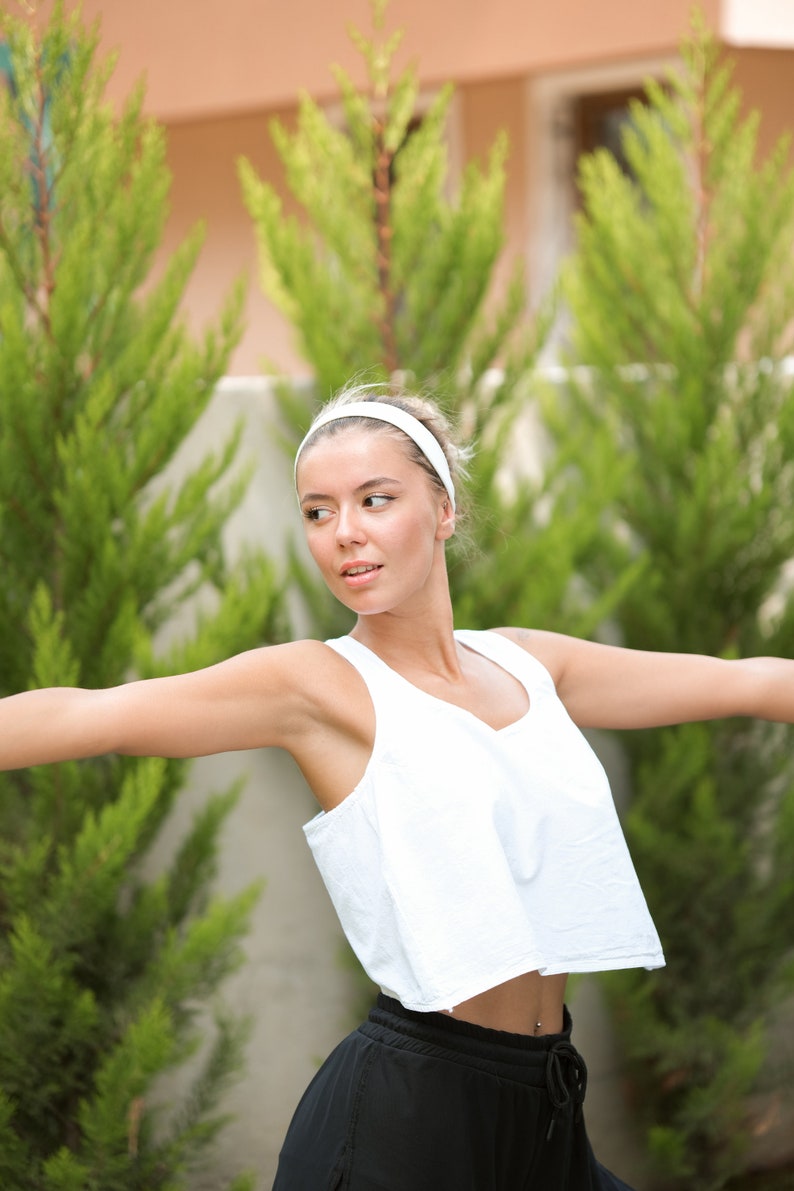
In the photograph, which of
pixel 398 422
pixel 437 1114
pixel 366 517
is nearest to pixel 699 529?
pixel 398 422

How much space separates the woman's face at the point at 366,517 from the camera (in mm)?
1979

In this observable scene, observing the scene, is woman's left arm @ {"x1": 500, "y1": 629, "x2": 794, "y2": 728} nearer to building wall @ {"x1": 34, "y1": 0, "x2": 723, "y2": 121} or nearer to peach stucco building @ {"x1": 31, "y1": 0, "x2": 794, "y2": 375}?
peach stucco building @ {"x1": 31, "y1": 0, "x2": 794, "y2": 375}

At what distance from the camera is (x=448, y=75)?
24.0ft

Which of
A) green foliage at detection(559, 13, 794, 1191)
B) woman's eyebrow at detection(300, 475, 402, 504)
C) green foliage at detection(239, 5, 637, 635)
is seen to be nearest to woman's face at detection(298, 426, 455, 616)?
woman's eyebrow at detection(300, 475, 402, 504)

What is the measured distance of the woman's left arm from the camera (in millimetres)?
2221

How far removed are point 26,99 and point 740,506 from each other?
2329 mm

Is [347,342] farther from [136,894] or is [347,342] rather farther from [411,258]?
[136,894]

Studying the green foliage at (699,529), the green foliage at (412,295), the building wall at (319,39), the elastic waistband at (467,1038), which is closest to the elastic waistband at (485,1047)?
the elastic waistband at (467,1038)

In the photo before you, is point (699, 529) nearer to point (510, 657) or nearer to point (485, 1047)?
point (510, 657)

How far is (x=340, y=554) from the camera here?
1978mm

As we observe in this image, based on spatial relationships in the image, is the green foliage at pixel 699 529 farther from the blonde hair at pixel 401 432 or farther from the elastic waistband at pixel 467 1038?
the elastic waistband at pixel 467 1038

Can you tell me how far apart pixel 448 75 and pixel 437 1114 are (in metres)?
6.40

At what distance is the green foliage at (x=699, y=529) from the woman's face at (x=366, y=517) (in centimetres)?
214

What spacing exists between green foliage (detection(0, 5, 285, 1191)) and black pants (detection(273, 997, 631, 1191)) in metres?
1.05
